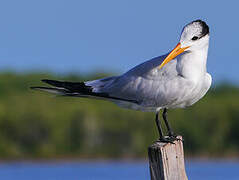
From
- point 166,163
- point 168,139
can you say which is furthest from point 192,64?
point 166,163

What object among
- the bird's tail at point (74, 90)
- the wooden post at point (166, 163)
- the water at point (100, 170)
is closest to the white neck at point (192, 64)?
the bird's tail at point (74, 90)

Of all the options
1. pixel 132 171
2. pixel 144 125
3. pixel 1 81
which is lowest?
pixel 132 171

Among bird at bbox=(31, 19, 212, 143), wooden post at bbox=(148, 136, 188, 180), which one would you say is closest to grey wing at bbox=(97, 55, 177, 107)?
bird at bbox=(31, 19, 212, 143)

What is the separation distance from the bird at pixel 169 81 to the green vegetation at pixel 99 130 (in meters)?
31.7

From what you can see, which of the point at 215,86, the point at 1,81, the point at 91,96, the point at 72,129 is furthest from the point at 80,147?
the point at 91,96

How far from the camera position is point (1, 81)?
60.6 m

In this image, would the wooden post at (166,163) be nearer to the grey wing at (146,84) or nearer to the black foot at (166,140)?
the black foot at (166,140)

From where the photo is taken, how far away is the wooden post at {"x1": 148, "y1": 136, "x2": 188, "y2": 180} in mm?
7176

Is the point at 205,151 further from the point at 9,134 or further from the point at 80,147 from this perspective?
the point at 9,134

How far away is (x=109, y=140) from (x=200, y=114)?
21.0ft

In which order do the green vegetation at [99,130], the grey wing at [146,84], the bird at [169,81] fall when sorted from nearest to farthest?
1. the bird at [169,81]
2. the grey wing at [146,84]
3. the green vegetation at [99,130]

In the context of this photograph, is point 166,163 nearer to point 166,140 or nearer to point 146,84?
point 166,140

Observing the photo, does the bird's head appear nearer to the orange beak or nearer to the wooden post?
the orange beak

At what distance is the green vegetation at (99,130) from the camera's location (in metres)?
42.1
